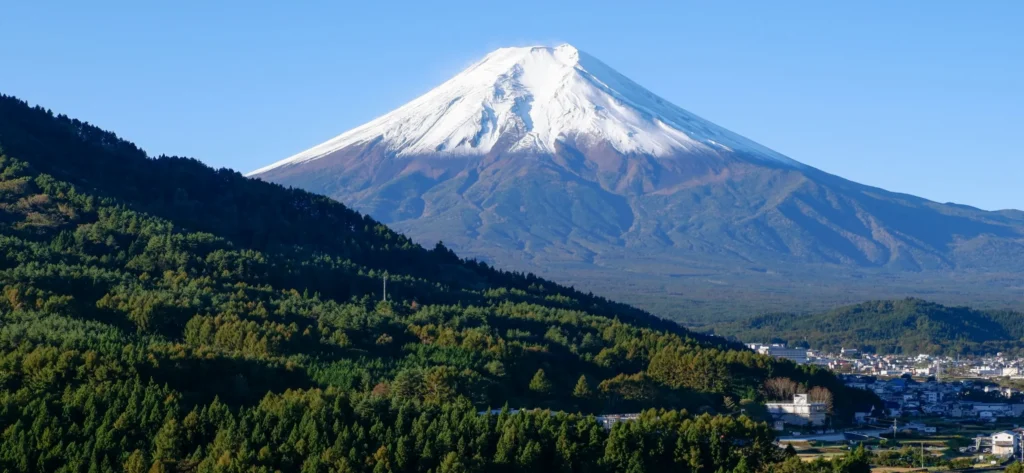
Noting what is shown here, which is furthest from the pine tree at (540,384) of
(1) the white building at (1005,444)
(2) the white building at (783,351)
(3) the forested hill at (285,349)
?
(2) the white building at (783,351)

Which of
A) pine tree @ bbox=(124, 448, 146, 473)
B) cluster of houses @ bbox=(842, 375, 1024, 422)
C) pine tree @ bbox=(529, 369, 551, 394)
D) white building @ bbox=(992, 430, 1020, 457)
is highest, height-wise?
pine tree @ bbox=(529, 369, 551, 394)

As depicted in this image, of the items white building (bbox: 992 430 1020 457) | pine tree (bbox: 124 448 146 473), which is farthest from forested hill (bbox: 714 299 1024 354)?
pine tree (bbox: 124 448 146 473)

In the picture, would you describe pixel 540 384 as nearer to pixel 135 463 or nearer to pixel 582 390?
pixel 582 390

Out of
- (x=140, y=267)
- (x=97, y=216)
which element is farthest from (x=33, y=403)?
(x=97, y=216)

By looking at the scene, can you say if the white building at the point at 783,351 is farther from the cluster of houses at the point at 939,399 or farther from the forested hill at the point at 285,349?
the cluster of houses at the point at 939,399

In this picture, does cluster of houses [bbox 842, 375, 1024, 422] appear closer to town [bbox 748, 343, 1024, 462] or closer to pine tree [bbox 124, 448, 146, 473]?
town [bbox 748, 343, 1024, 462]
